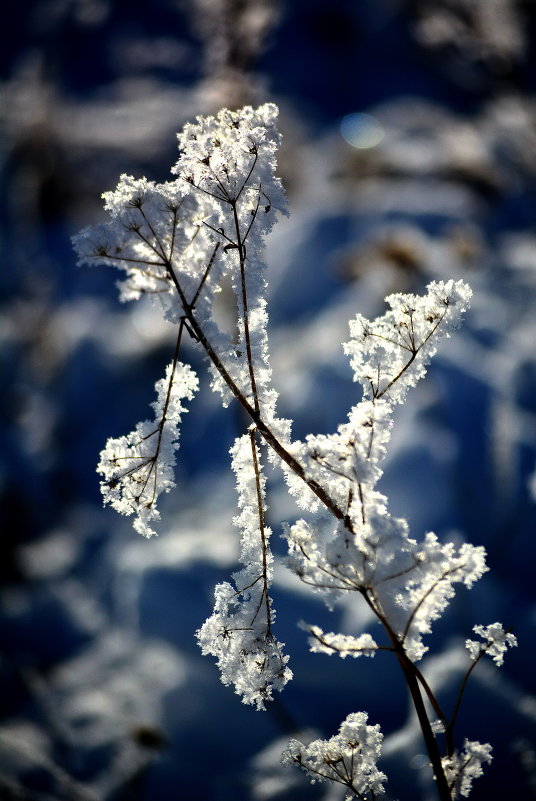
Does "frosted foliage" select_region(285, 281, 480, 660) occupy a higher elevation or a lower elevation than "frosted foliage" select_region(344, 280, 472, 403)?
lower

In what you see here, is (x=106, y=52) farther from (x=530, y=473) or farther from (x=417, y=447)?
(x=530, y=473)

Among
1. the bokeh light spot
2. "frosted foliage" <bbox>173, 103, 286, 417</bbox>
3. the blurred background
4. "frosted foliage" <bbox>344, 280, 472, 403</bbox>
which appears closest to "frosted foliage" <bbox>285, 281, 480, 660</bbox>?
"frosted foliage" <bbox>344, 280, 472, 403</bbox>

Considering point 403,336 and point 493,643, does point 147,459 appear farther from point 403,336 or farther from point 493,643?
point 493,643

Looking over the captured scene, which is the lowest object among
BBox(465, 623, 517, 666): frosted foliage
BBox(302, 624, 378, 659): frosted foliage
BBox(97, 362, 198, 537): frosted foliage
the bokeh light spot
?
BBox(465, 623, 517, 666): frosted foliage

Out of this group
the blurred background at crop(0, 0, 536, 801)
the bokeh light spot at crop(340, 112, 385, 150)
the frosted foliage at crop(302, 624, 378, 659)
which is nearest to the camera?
the frosted foliage at crop(302, 624, 378, 659)

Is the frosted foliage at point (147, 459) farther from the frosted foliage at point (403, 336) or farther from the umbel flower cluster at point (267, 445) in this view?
the frosted foliage at point (403, 336)

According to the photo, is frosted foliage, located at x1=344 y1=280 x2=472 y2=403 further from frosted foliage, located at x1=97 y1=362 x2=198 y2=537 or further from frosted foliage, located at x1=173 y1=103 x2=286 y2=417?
frosted foliage, located at x1=97 y1=362 x2=198 y2=537

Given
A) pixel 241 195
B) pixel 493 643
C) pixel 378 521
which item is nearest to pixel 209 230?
pixel 241 195

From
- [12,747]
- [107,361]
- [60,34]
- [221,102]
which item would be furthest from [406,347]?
[60,34]
